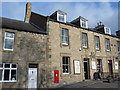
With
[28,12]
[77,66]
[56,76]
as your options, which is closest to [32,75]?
[56,76]

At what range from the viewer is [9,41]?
39.1ft

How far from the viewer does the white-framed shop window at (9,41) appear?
11.8m

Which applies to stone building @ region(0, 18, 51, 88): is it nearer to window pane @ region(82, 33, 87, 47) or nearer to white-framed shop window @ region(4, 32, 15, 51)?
white-framed shop window @ region(4, 32, 15, 51)

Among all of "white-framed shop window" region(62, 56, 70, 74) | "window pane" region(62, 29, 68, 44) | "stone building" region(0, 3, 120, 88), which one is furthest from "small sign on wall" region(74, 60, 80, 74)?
"window pane" region(62, 29, 68, 44)

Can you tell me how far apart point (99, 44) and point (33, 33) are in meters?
10.1

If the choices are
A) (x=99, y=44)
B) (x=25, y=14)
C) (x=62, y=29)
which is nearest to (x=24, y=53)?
(x=62, y=29)

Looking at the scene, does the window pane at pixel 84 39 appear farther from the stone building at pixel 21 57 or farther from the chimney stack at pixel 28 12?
the chimney stack at pixel 28 12

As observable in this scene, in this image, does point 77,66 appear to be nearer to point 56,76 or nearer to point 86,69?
point 86,69

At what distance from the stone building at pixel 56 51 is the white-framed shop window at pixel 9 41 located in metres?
0.21

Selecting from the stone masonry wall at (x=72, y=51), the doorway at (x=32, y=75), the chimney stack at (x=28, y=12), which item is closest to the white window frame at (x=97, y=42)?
the stone masonry wall at (x=72, y=51)

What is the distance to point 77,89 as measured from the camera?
11.6m

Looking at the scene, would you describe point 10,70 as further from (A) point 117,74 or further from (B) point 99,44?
(A) point 117,74

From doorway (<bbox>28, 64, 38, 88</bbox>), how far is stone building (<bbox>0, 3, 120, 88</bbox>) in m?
0.09

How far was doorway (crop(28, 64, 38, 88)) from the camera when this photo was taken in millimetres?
12367
